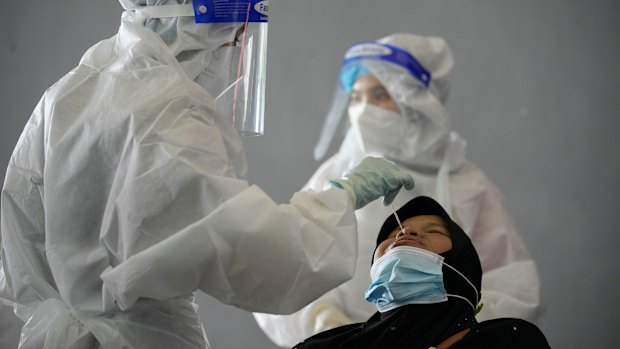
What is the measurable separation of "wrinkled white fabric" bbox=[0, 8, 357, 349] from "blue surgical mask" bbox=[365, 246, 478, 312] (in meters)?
0.31

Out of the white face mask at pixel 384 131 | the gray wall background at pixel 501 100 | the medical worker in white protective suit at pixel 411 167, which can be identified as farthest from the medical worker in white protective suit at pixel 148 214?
the gray wall background at pixel 501 100

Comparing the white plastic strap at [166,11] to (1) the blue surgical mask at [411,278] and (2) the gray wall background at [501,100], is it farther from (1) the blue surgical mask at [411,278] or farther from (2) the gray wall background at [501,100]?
Answer: (2) the gray wall background at [501,100]

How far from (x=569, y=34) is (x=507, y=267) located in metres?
1.41

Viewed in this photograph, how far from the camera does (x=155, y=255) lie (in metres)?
1.46

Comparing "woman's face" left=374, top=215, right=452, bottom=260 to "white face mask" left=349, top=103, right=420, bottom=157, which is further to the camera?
"white face mask" left=349, top=103, right=420, bottom=157

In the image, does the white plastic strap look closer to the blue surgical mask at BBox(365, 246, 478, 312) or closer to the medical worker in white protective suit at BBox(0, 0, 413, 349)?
the medical worker in white protective suit at BBox(0, 0, 413, 349)

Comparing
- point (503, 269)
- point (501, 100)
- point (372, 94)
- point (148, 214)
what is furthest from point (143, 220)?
point (501, 100)

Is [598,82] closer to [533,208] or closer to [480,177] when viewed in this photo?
[533,208]

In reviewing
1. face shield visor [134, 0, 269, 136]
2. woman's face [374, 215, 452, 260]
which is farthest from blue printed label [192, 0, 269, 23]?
woman's face [374, 215, 452, 260]

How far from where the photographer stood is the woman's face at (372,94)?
322cm

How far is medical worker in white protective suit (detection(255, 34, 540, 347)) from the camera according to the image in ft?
9.29

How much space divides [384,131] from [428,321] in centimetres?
133

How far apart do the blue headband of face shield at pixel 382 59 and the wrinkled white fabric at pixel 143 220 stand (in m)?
1.59

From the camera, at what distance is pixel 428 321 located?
1.93m
